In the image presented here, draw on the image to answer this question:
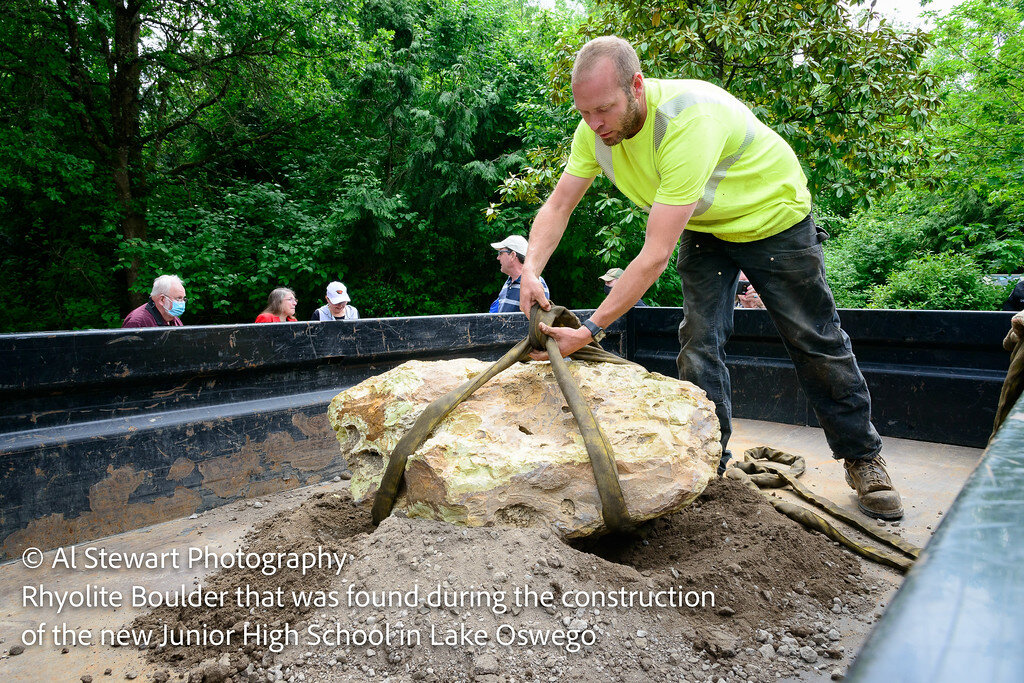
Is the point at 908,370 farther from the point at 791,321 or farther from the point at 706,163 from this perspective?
the point at 706,163

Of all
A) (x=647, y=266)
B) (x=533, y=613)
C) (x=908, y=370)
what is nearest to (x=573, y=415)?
(x=647, y=266)

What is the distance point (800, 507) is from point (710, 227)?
44.4 inches

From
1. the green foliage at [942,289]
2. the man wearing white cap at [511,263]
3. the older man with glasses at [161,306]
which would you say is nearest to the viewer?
the older man with glasses at [161,306]

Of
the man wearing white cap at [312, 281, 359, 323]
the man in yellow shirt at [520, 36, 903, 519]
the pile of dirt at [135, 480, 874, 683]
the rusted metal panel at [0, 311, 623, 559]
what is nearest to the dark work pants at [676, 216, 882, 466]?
the man in yellow shirt at [520, 36, 903, 519]

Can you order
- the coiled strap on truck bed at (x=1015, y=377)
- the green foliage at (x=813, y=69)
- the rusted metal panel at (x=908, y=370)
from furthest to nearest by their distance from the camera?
the green foliage at (x=813, y=69) < the rusted metal panel at (x=908, y=370) < the coiled strap on truck bed at (x=1015, y=377)

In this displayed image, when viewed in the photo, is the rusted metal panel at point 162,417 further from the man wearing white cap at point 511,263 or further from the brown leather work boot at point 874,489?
the brown leather work boot at point 874,489

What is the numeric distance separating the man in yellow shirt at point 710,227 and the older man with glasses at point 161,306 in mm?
3293

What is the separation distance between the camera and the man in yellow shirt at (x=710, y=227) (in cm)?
213

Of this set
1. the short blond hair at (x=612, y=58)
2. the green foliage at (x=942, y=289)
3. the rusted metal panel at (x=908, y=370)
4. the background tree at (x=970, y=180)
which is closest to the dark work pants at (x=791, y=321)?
the short blond hair at (x=612, y=58)

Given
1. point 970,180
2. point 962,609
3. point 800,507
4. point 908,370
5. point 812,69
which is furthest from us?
point 970,180

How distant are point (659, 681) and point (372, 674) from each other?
665mm

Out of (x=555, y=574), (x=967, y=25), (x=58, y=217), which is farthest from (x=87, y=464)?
(x=967, y=25)

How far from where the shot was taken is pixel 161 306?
4617 mm

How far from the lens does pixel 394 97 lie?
36.5 feet
